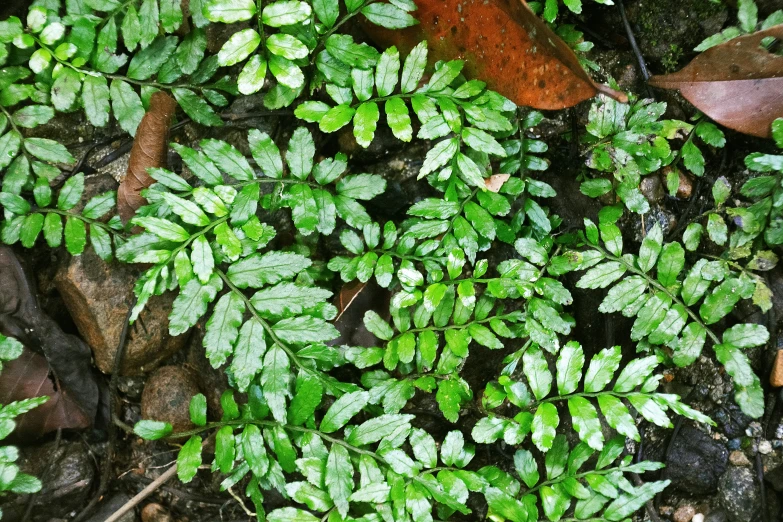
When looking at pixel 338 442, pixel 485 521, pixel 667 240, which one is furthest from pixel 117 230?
pixel 667 240

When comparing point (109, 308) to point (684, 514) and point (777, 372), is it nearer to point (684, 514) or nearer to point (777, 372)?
point (684, 514)

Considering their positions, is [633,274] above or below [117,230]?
below

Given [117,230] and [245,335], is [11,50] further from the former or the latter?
[245,335]

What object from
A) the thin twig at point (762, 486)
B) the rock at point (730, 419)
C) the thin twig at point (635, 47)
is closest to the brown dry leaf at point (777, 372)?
the rock at point (730, 419)

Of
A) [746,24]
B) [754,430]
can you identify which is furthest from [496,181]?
[754,430]

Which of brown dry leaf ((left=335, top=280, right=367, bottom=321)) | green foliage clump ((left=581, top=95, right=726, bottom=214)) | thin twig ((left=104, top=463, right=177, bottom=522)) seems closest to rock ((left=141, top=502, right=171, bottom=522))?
thin twig ((left=104, top=463, right=177, bottom=522))

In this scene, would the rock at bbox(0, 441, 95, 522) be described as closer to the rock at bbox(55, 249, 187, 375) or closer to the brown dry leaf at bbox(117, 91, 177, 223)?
the rock at bbox(55, 249, 187, 375)

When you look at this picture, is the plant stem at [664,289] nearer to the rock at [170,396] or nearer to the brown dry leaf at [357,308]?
the brown dry leaf at [357,308]
